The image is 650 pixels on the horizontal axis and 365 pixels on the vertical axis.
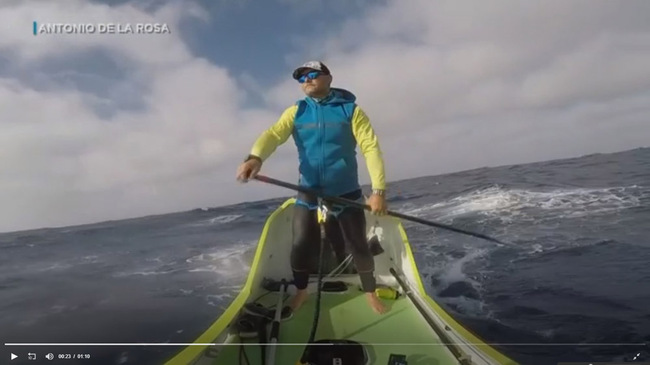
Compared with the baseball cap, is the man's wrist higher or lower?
lower

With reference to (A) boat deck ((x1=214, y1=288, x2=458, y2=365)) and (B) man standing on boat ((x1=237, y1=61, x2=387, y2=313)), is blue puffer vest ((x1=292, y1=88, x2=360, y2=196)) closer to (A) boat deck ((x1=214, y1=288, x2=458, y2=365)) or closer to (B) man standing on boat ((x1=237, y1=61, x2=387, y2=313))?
(B) man standing on boat ((x1=237, y1=61, x2=387, y2=313))

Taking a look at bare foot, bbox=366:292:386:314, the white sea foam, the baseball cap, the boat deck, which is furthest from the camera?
the white sea foam

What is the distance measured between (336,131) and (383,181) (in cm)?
31

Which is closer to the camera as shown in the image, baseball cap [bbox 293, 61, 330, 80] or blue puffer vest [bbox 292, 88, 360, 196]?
baseball cap [bbox 293, 61, 330, 80]

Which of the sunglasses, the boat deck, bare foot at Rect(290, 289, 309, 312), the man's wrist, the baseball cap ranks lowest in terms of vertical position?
the boat deck

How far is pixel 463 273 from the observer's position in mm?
3824

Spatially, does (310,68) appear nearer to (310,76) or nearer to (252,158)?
(310,76)

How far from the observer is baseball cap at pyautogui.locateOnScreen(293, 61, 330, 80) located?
159cm

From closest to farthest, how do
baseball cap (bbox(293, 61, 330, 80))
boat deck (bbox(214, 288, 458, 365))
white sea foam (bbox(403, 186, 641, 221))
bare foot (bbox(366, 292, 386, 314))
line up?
1. baseball cap (bbox(293, 61, 330, 80))
2. boat deck (bbox(214, 288, 458, 365))
3. bare foot (bbox(366, 292, 386, 314))
4. white sea foam (bbox(403, 186, 641, 221))

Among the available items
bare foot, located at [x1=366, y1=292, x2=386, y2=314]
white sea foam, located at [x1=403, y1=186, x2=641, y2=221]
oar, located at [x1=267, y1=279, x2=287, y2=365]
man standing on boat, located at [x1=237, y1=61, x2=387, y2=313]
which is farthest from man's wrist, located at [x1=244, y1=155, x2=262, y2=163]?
white sea foam, located at [x1=403, y1=186, x2=641, y2=221]

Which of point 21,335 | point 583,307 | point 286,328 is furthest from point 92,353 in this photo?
point 583,307

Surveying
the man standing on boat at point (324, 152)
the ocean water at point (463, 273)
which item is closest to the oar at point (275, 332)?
the man standing on boat at point (324, 152)

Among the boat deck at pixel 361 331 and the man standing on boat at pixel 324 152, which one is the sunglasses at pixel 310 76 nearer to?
the man standing on boat at pixel 324 152

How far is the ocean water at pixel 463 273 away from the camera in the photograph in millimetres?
1711
